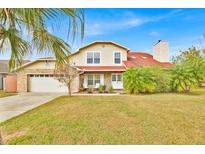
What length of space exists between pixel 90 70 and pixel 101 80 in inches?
79.5

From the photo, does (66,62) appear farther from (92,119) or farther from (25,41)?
(92,119)

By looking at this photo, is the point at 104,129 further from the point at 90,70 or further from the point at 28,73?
the point at 28,73

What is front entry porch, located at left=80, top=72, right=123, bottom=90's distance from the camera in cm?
2186

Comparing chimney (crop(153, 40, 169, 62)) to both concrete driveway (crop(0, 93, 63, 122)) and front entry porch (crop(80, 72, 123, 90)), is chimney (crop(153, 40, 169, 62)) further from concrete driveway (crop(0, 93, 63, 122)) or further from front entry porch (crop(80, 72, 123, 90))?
concrete driveway (crop(0, 93, 63, 122))

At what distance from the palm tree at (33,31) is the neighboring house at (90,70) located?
57.6 ft

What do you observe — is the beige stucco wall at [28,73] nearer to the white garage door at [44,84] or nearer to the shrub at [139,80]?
the white garage door at [44,84]

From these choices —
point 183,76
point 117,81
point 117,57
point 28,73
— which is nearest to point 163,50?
point 117,57

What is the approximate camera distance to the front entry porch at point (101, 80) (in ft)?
71.7

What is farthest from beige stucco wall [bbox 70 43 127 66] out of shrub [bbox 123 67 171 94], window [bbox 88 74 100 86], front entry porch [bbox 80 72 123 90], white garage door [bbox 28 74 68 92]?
shrub [bbox 123 67 171 94]

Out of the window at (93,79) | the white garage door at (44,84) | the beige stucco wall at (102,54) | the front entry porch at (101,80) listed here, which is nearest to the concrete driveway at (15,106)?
the white garage door at (44,84)

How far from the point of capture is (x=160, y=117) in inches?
296
